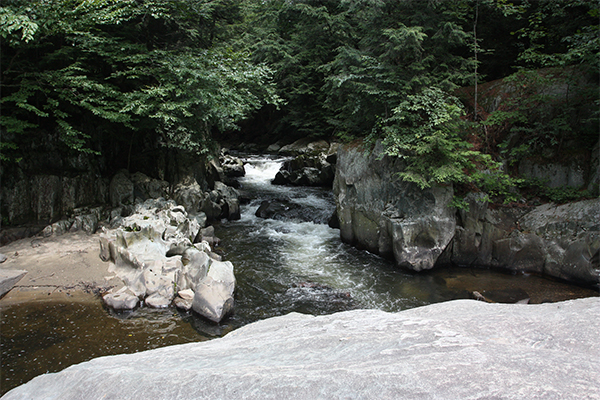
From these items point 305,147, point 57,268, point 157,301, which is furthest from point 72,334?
point 305,147

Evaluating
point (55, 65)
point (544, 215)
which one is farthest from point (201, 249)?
point (544, 215)

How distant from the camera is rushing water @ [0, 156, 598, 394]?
5.80 metres

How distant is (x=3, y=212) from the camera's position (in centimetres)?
945

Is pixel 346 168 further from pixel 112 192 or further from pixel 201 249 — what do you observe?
pixel 112 192

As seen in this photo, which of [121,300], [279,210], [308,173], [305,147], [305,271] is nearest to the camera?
[121,300]

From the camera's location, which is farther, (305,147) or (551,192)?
(305,147)

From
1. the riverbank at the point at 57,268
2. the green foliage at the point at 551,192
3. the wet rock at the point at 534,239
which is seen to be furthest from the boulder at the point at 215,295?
the green foliage at the point at 551,192

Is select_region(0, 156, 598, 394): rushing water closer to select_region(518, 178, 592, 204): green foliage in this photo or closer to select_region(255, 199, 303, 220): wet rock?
select_region(255, 199, 303, 220): wet rock

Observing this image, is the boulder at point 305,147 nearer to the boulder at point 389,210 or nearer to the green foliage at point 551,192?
the boulder at point 389,210

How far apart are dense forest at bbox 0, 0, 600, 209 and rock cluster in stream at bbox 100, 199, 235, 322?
321 cm

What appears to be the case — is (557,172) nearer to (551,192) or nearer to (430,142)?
(551,192)

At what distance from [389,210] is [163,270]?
22.5ft

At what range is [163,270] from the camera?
26.2 feet

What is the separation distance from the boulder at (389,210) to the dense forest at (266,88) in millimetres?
682
